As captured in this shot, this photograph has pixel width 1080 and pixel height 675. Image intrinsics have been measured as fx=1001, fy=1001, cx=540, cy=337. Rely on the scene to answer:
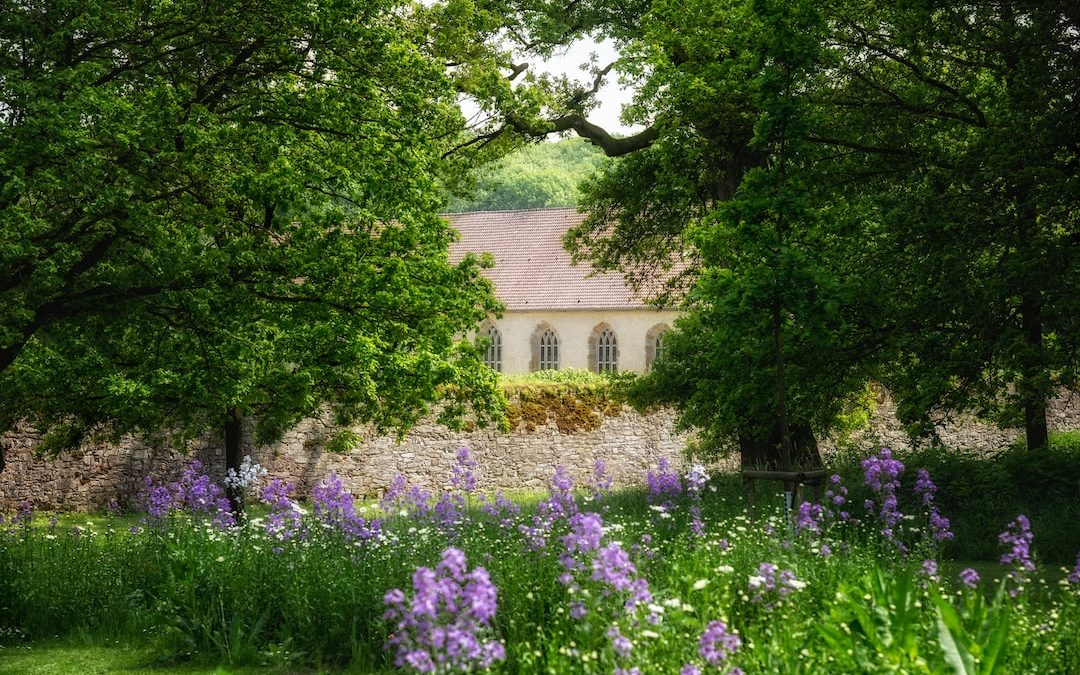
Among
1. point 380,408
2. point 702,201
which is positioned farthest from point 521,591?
point 702,201

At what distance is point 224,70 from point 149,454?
12525 mm

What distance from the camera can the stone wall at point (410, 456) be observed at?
20.1 metres

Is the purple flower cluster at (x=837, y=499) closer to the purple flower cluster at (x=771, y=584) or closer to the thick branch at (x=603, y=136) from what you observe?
the purple flower cluster at (x=771, y=584)

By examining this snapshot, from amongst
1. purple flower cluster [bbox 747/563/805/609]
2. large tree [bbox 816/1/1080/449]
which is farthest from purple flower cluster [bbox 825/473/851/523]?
purple flower cluster [bbox 747/563/805/609]

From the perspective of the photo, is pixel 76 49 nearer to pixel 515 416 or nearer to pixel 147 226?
pixel 147 226

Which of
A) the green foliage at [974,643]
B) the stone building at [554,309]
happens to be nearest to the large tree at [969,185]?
the green foliage at [974,643]

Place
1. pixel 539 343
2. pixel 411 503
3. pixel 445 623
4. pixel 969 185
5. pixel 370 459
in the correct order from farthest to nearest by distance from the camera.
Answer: pixel 539 343 → pixel 370 459 → pixel 969 185 → pixel 411 503 → pixel 445 623

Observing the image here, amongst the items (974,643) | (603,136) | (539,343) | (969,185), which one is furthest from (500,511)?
(539,343)

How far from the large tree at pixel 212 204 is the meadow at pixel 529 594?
1559 mm

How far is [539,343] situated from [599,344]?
2618 mm

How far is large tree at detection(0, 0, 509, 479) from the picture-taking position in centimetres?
960

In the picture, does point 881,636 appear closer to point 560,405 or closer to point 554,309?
point 560,405

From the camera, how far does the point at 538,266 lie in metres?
41.7

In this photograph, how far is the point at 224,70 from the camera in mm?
11117
